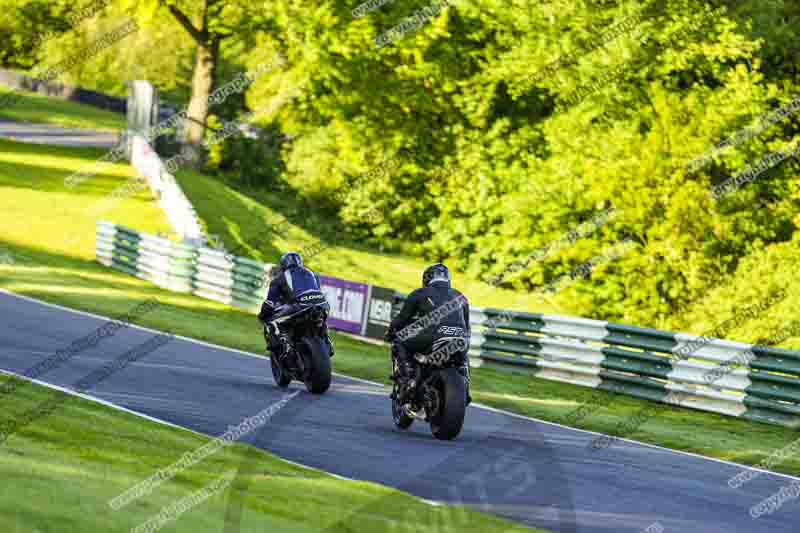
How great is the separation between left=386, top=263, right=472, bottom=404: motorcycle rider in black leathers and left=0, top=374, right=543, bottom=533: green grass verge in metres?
2.38

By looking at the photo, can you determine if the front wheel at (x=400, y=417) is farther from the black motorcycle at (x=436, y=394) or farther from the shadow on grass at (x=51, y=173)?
the shadow on grass at (x=51, y=173)

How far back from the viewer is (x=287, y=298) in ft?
49.5

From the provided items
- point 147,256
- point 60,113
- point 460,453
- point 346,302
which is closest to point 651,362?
point 346,302

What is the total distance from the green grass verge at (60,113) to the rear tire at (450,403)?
5525 centimetres

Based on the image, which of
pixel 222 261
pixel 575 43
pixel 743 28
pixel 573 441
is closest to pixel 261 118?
pixel 575 43

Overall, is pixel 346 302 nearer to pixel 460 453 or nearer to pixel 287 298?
pixel 287 298

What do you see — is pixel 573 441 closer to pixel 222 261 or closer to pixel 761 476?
pixel 761 476

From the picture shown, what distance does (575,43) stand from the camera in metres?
37.8

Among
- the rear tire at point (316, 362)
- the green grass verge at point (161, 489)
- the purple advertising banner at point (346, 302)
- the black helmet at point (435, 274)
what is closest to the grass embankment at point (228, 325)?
the purple advertising banner at point (346, 302)

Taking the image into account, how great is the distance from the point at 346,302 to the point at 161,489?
1558cm

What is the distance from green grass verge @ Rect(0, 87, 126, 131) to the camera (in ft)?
215

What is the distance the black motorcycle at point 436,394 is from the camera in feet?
39.7

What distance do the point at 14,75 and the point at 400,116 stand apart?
41460mm

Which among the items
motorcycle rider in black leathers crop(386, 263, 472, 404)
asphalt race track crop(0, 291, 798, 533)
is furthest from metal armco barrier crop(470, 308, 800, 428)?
motorcycle rider in black leathers crop(386, 263, 472, 404)
